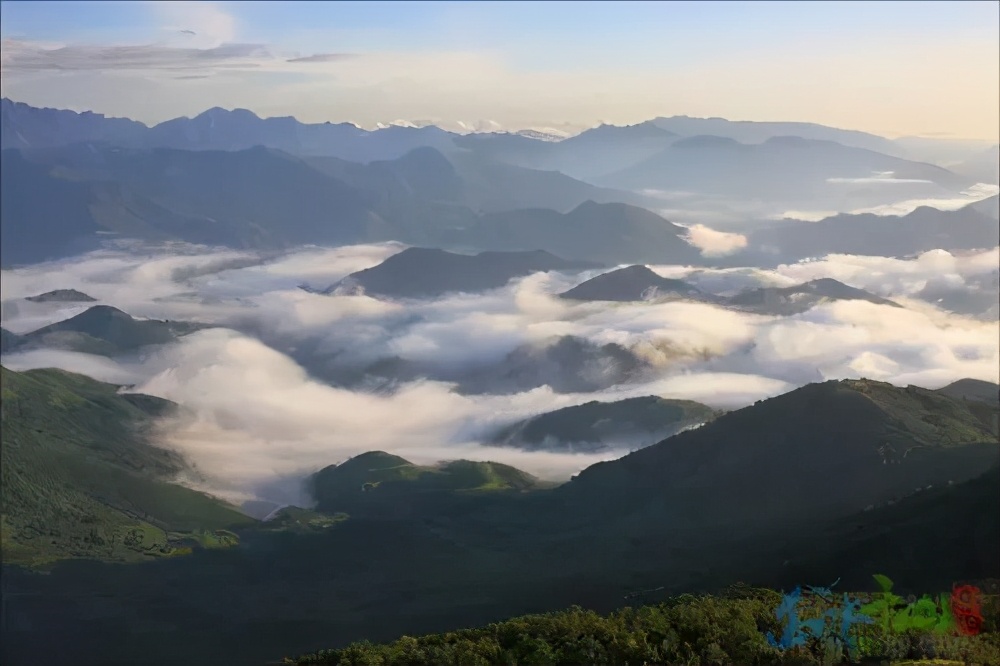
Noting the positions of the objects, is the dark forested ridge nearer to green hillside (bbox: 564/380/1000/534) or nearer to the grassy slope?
green hillside (bbox: 564/380/1000/534)

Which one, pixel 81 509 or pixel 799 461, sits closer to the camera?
pixel 799 461

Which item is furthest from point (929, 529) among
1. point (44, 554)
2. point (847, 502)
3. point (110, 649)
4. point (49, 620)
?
point (44, 554)

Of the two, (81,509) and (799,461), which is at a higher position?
(799,461)

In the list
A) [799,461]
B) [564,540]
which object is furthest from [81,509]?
[799,461]

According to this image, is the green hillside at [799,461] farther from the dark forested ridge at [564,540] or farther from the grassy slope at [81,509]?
the grassy slope at [81,509]

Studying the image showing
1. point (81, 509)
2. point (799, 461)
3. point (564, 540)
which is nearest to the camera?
point (564, 540)

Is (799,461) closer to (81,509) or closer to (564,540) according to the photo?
(564,540)

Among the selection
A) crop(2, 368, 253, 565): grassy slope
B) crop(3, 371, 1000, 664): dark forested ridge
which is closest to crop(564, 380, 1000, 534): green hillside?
crop(3, 371, 1000, 664): dark forested ridge

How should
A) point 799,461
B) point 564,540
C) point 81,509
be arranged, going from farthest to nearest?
1. point 81,509
2. point 799,461
3. point 564,540

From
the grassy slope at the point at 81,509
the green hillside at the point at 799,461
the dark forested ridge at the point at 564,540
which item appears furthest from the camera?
the grassy slope at the point at 81,509

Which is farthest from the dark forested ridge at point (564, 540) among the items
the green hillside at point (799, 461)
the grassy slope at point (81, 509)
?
the grassy slope at point (81, 509)

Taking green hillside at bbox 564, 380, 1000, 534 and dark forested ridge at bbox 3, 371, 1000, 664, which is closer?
dark forested ridge at bbox 3, 371, 1000, 664
